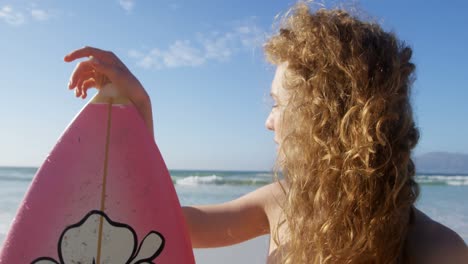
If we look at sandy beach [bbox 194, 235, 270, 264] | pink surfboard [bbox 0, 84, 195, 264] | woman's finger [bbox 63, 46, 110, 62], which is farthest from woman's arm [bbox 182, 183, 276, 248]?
sandy beach [bbox 194, 235, 270, 264]

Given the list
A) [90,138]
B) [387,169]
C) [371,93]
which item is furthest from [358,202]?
[90,138]

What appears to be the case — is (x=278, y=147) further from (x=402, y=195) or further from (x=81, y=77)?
(x=81, y=77)

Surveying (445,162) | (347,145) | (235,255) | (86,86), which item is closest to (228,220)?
(347,145)

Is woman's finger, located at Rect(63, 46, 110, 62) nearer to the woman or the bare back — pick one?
the woman

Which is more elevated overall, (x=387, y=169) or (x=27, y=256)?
(x=387, y=169)

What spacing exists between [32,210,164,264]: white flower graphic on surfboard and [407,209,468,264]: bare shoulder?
0.83 metres

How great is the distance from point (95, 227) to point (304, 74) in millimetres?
889

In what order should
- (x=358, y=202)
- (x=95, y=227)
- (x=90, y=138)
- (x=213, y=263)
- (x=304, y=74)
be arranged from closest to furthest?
(x=358, y=202)
(x=304, y=74)
(x=95, y=227)
(x=90, y=138)
(x=213, y=263)

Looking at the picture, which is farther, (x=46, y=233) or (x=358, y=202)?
(x=46, y=233)

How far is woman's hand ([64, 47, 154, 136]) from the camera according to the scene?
154 cm

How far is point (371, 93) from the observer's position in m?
1.33

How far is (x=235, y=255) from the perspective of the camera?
13.0ft

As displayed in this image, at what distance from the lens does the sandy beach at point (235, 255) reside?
12.6ft

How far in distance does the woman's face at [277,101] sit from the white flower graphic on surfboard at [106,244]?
554 mm
